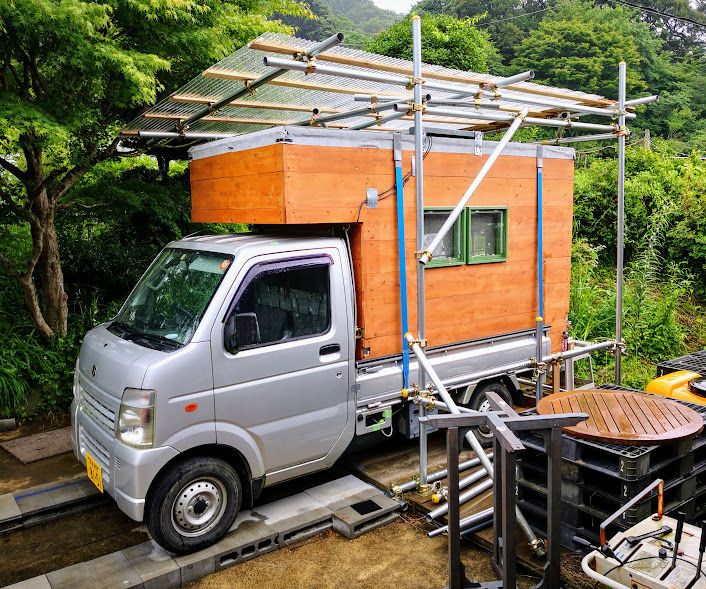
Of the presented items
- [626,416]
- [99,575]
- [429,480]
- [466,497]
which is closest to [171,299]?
[99,575]

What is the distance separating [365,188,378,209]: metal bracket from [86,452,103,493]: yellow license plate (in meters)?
2.97

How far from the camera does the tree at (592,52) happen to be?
99.9 ft

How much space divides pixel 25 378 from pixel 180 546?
411 centimetres

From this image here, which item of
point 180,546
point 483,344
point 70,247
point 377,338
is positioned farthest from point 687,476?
point 70,247

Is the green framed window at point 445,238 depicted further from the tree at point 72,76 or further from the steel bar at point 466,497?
the tree at point 72,76

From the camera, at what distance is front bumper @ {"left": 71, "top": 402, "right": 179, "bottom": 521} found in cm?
414

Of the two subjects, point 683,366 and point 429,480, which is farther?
point 683,366

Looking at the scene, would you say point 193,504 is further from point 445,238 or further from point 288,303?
point 445,238

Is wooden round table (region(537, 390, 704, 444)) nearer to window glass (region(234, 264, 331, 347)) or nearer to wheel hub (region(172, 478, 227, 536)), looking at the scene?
window glass (region(234, 264, 331, 347))

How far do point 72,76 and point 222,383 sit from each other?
→ 12.6 feet

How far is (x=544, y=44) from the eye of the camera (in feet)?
108

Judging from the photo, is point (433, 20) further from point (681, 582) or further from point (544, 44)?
point (544, 44)

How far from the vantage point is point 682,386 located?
19.0 feet

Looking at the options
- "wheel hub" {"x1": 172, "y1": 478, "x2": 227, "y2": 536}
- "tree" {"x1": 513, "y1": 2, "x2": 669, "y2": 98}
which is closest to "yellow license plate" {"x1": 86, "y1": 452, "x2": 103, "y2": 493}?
"wheel hub" {"x1": 172, "y1": 478, "x2": 227, "y2": 536}
